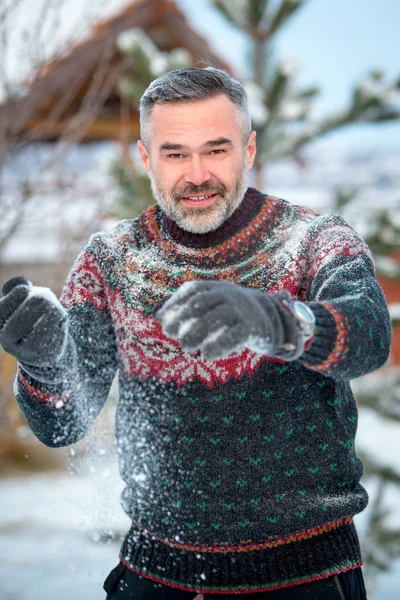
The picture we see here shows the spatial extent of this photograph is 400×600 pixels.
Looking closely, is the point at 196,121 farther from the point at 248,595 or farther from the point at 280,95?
the point at 280,95

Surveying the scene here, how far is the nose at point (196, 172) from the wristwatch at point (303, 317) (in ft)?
1.57

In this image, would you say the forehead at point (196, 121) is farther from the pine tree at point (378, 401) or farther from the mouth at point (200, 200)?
the pine tree at point (378, 401)

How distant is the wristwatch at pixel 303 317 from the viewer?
1167 millimetres

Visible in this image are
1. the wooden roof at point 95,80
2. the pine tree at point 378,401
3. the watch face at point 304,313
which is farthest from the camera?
the pine tree at point 378,401

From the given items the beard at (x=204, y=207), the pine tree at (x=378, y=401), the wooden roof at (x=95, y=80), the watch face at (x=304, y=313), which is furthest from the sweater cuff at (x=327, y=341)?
the pine tree at (x=378, y=401)

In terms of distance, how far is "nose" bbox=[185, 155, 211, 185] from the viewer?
1.53 meters

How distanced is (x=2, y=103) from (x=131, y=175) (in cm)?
135

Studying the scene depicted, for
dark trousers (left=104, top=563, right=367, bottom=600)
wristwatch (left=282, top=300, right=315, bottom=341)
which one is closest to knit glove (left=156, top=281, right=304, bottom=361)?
wristwatch (left=282, top=300, right=315, bottom=341)

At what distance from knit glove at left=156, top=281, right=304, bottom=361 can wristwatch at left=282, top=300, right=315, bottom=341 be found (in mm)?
16

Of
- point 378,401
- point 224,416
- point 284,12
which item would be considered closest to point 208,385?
point 224,416

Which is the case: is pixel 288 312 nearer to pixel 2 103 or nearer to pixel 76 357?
pixel 76 357

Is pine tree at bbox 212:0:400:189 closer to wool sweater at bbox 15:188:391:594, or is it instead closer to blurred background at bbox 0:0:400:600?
blurred background at bbox 0:0:400:600

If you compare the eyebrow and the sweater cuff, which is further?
the eyebrow

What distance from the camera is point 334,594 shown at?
4.64ft
